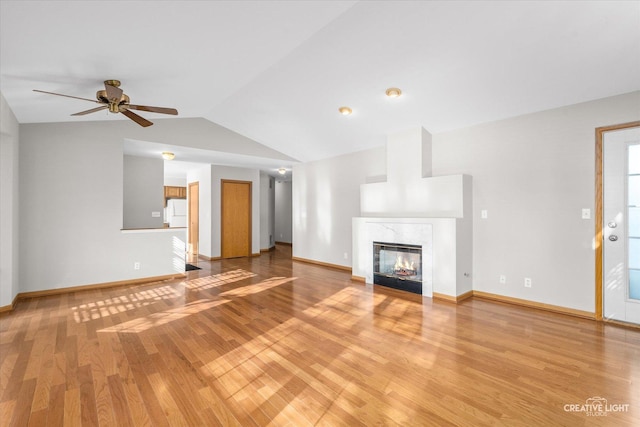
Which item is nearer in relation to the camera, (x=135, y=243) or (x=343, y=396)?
(x=343, y=396)

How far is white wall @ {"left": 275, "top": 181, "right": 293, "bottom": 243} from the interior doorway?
835 centimetres

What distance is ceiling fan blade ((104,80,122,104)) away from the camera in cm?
298

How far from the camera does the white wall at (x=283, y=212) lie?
1069 cm

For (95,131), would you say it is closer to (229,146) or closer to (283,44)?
(229,146)

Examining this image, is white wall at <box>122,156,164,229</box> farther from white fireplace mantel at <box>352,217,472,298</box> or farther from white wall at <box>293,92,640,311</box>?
white wall at <box>293,92,640,311</box>

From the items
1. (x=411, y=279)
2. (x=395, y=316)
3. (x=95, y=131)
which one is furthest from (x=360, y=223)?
(x=95, y=131)

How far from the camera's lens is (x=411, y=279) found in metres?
4.49

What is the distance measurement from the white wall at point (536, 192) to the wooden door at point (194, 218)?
6327 mm

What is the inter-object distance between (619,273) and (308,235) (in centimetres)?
524

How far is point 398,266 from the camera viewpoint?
4746mm

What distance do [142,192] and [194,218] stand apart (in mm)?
Result: 2332

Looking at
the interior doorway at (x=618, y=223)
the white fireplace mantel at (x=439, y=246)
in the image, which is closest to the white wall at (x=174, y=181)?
the white fireplace mantel at (x=439, y=246)

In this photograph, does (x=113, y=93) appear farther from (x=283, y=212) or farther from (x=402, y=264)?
(x=283, y=212)

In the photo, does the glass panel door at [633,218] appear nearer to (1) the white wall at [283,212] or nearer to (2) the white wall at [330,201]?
(2) the white wall at [330,201]
